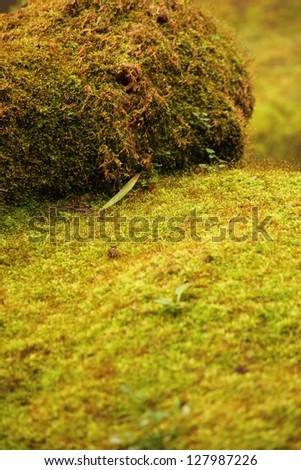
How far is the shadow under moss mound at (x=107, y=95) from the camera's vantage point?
462 centimetres

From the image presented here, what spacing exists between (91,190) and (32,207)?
627mm

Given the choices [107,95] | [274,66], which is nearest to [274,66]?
[274,66]

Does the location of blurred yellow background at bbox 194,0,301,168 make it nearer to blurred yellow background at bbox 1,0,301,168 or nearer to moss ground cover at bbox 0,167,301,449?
blurred yellow background at bbox 1,0,301,168

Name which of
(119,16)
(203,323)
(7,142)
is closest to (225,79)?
(119,16)

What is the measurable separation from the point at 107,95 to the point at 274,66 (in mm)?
11001

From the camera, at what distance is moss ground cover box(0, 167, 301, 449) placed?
253cm

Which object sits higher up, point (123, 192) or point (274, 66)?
point (274, 66)

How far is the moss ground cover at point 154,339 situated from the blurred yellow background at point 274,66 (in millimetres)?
7888

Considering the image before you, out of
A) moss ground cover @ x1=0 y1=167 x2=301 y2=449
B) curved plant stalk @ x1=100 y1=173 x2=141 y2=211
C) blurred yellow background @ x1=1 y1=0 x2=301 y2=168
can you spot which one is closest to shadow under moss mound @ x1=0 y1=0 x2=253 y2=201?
curved plant stalk @ x1=100 y1=173 x2=141 y2=211

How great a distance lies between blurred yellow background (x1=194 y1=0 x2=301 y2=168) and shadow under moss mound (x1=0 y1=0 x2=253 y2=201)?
18.1 feet

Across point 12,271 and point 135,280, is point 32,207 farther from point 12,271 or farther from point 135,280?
point 135,280

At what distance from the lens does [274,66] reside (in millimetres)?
14484

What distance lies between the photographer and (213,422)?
2.50 m

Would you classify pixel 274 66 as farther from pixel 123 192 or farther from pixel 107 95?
pixel 123 192
